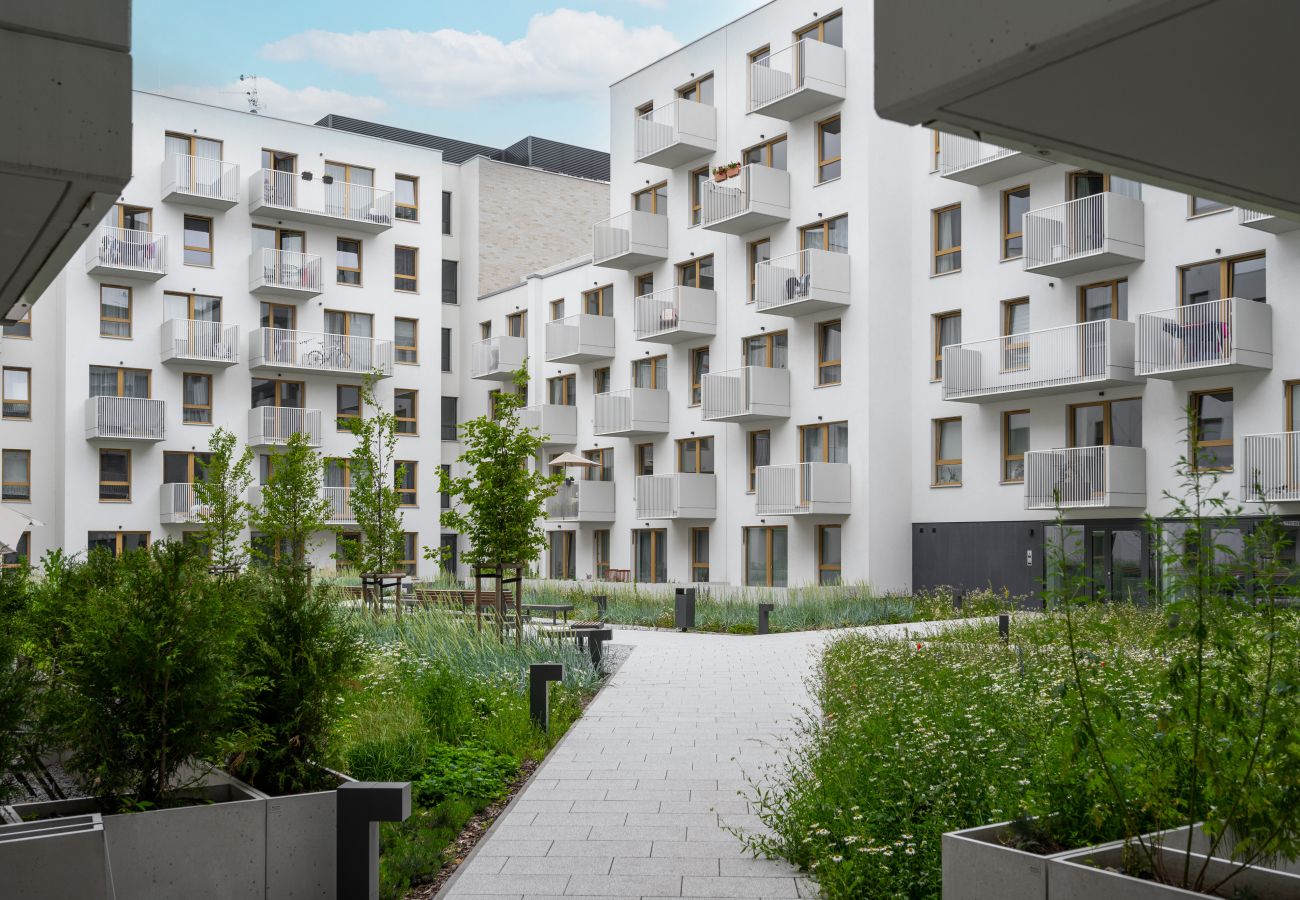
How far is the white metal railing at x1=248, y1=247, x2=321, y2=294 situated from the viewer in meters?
40.4

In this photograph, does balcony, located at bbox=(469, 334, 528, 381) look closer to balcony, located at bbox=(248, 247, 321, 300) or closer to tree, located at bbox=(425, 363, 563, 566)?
balcony, located at bbox=(248, 247, 321, 300)

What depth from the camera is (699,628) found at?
2412cm

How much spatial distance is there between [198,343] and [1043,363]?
26.1 m

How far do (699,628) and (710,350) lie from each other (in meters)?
12.5

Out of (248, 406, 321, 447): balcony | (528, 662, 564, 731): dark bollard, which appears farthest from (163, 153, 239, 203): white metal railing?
(528, 662, 564, 731): dark bollard

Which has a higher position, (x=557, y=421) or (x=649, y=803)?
(x=557, y=421)

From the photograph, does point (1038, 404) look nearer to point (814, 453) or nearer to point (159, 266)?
point (814, 453)

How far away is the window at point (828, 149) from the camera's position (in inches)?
1229

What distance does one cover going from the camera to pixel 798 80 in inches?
1215

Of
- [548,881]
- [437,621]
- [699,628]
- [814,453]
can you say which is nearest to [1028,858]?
[548,881]

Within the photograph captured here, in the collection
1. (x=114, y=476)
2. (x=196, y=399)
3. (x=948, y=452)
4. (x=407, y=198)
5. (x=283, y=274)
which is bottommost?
(x=114, y=476)

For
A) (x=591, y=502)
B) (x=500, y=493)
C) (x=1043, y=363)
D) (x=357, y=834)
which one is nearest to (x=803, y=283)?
(x=1043, y=363)

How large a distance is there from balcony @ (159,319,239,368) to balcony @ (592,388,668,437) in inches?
489

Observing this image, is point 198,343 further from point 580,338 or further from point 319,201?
point 580,338
